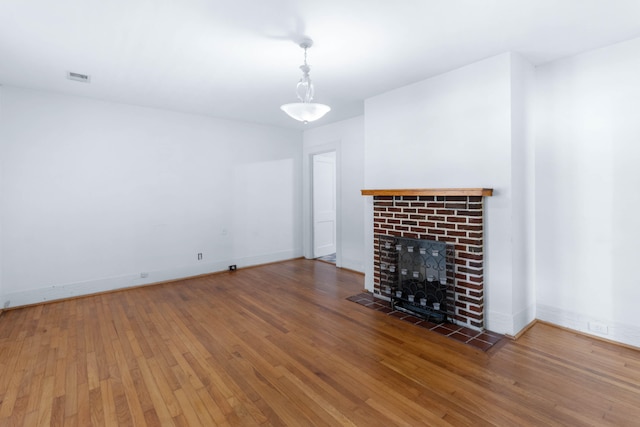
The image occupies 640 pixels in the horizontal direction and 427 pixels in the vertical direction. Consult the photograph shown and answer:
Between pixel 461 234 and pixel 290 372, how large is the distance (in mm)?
1997

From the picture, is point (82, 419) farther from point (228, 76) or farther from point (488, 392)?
point (228, 76)

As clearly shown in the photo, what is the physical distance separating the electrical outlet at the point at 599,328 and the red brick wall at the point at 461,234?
914mm

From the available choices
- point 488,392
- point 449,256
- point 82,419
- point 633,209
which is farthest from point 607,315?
point 82,419

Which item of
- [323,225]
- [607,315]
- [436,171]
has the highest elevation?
[436,171]

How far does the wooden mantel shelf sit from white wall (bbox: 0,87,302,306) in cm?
265

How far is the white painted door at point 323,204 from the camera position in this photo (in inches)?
245

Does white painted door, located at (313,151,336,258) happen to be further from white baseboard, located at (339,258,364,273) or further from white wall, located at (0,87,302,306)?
white baseboard, located at (339,258,364,273)

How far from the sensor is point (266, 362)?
2.39 meters

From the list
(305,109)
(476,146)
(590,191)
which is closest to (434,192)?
(476,146)

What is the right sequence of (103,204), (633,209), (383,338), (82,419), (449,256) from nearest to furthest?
(82,419)
(633,209)
(383,338)
(449,256)
(103,204)

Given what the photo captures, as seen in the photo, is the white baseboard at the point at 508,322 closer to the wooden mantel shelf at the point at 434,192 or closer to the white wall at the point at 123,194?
the wooden mantel shelf at the point at 434,192

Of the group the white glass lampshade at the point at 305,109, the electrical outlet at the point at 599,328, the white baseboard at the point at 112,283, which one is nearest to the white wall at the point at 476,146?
the electrical outlet at the point at 599,328

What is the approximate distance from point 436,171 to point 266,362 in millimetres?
2468

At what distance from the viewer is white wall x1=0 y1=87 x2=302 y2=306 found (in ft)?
12.1
